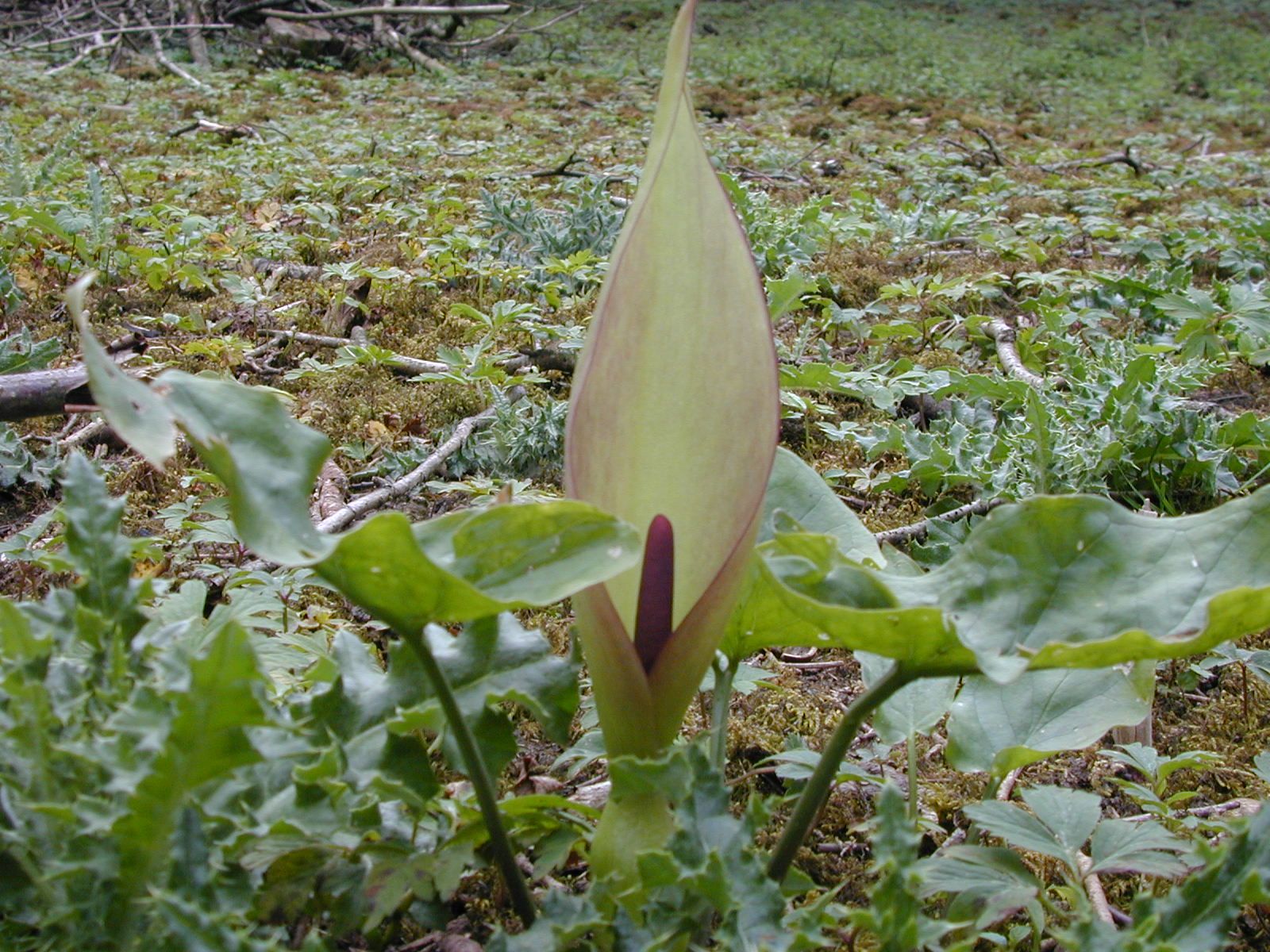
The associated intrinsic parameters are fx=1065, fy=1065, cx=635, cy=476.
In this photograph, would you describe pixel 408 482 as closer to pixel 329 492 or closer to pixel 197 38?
pixel 329 492

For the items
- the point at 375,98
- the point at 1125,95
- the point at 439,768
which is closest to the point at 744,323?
the point at 439,768

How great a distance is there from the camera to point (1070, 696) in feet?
2.90

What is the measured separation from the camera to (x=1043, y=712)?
88cm

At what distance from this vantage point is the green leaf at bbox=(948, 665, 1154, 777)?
0.85m

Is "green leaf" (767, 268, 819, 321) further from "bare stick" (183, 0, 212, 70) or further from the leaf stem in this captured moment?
"bare stick" (183, 0, 212, 70)

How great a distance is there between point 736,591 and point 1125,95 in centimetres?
742

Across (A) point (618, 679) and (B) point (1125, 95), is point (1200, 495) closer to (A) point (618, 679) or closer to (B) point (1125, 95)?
(A) point (618, 679)

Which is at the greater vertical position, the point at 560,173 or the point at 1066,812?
the point at 1066,812

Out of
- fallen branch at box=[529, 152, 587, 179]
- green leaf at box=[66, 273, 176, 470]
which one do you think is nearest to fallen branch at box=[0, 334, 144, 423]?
green leaf at box=[66, 273, 176, 470]

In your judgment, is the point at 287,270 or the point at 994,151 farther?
the point at 994,151

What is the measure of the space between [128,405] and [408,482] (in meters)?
1.06

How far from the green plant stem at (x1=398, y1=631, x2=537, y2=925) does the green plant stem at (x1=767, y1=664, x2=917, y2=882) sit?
0.17 meters

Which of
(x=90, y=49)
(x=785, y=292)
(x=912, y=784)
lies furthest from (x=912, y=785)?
(x=90, y=49)

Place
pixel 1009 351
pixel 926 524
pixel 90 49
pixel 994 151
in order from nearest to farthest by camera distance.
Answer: pixel 926 524
pixel 1009 351
pixel 994 151
pixel 90 49
